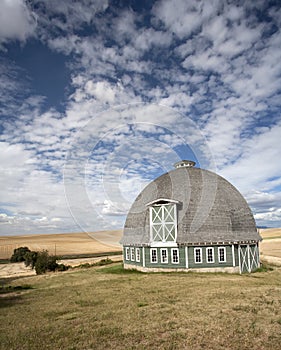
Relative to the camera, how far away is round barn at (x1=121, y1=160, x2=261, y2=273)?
102 ft

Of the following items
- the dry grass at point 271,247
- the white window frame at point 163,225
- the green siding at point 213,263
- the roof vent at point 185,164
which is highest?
the roof vent at point 185,164

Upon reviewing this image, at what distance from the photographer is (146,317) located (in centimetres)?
1464

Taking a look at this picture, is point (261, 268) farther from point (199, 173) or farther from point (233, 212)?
point (199, 173)

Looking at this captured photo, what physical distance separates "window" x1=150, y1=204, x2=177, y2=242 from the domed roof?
62 centimetres

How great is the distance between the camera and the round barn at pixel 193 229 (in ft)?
102

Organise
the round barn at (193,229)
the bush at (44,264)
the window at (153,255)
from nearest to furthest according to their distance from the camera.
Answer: the round barn at (193,229) → the window at (153,255) → the bush at (44,264)

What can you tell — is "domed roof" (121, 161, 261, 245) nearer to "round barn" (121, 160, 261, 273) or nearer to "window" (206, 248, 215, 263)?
"round barn" (121, 160, 261, 273)

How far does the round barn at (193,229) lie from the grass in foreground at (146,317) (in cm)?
644

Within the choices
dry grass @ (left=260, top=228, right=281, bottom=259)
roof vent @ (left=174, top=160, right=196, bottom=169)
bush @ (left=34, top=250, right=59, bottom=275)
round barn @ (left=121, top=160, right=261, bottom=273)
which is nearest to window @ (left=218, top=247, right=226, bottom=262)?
round barn @ (left=121, top=160, right=261, bottom=273)

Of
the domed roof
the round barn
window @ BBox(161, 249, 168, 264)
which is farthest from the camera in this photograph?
window @ BBox(161, 249, 168, 264)

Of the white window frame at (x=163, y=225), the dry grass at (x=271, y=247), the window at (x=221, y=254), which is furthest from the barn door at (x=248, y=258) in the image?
the dry grass at (x=271, y=247)

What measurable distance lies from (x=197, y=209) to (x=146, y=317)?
793 inches

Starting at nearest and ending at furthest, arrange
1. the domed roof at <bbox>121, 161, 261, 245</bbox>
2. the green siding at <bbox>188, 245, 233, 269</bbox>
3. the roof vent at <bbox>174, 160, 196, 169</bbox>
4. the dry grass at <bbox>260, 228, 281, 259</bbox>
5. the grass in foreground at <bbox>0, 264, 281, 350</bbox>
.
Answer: the grass in foreground at <bbox>0, 264, 281, 350</bbox>, the green siding at <bbox>188, 245, 233, 269</bbox>, the domed roof at <bbox>121, 161, 261, 245</bbox>, the roof vent at <bbox>174, 160, 196, 169</bbox>, the dry grass at <bbox>260, 228, 281, 259</bbox>

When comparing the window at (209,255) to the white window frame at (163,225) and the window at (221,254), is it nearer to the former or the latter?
the window at (221,254)
